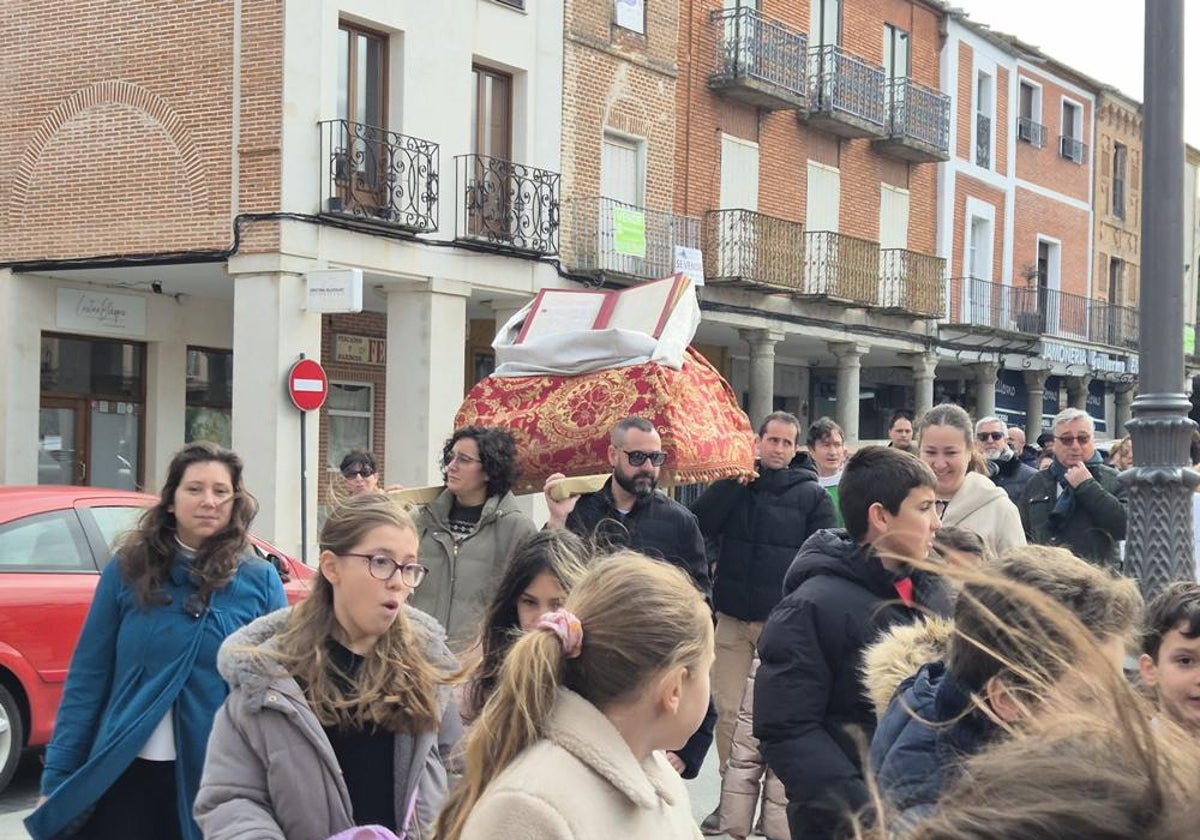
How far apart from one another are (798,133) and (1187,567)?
20629 mm

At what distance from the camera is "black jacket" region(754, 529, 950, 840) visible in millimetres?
4027

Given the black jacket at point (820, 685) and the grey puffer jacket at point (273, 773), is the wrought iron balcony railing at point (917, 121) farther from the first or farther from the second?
the grey puffer jacket at point (273, 773)

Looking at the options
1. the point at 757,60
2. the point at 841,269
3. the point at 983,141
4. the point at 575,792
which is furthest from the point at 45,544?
the point at 983,141

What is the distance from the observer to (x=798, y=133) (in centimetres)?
2680

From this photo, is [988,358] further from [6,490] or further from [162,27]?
[6,490]

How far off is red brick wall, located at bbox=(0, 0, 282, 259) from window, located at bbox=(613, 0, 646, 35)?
21.5ft

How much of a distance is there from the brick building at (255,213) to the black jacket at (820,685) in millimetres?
13745

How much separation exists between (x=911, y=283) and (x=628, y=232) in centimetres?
932

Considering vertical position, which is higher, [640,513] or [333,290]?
[333,290]

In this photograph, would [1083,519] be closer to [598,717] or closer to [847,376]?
[598,717]

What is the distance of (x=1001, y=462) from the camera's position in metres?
9.76

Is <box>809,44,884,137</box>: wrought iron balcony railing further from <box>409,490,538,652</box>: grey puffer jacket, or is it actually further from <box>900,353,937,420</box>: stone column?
<box>409,490,538,652</box>: grey puffer jacket

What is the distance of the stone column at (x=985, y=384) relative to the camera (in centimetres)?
3238

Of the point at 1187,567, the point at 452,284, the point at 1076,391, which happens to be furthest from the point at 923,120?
the point at 1187,567
